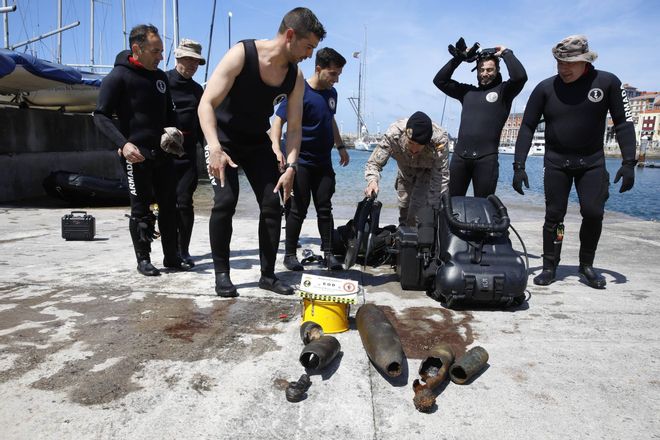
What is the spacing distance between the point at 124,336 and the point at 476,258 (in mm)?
2299

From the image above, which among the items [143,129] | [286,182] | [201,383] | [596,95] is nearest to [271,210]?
[286,182]

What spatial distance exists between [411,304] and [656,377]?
4.98 feet

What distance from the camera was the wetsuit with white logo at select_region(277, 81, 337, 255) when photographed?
4613mm

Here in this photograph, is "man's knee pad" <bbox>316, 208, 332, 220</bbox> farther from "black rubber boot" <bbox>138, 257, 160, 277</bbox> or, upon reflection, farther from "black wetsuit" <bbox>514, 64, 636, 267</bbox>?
"black wetsuit" <bbox>514, 64, 636, 267</bbox>

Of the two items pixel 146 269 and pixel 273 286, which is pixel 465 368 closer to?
pixel 273 286

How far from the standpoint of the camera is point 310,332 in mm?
2623

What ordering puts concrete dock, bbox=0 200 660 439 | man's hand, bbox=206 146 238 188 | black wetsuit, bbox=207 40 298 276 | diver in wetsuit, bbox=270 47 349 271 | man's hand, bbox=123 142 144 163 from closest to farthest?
concrete dock, bbox=0 200 660 439, man's hand, bbox=206 146 238 188, black wetsuit, bbox=207 40 298 276, man's hand, bbox=123 142 144 163, diver in wetsuit, bbox=270 47 349 271

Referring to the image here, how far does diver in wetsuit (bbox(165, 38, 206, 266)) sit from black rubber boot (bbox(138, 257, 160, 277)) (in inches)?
17.3

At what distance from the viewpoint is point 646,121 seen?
452ft

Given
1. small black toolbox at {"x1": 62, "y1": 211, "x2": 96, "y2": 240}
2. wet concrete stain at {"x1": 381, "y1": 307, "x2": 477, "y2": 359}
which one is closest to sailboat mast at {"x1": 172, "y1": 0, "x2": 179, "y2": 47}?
small black toolbox at {"x1": 62, "y1": 211, "x2": 96, "y2": 240}

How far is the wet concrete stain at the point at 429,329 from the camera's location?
2.69 meters

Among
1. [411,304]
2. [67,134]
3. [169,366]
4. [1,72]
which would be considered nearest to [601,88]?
[411,304]

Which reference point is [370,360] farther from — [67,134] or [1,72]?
[67,134]

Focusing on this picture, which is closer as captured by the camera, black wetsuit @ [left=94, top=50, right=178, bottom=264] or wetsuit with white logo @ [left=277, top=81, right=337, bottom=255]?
black wetsuit @ [left=94, top=50, right=178, bottom=264]
